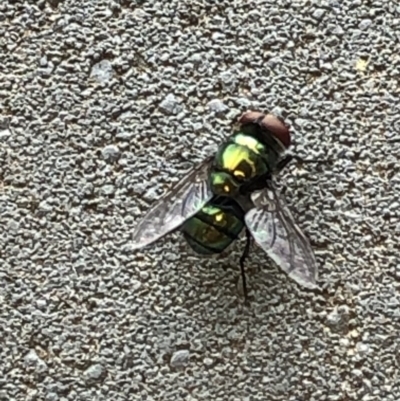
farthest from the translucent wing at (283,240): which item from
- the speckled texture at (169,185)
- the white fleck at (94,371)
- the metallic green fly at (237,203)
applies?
the white fleck at (94,371)

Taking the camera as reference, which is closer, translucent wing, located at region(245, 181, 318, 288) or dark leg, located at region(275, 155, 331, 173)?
translucent wing, located at region(245, 181, 318, 288)

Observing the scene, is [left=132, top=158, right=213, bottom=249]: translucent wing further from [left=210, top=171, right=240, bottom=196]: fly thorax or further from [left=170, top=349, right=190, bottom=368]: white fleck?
[left=170, top=349, right=190, bottom=368]: white fleck

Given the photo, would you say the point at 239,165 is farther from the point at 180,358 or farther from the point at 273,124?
the point at 180,358

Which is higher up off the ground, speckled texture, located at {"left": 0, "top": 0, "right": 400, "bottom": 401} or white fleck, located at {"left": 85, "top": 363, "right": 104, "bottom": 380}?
speckled texture, located at {"left": 0, "top": 0, "right": 400, "bottom": 401}

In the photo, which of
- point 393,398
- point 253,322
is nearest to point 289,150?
point 253,322

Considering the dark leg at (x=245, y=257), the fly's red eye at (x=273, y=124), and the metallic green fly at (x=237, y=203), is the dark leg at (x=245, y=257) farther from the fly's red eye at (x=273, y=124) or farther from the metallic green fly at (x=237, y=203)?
the fly's red eye at (x=273, y=124)

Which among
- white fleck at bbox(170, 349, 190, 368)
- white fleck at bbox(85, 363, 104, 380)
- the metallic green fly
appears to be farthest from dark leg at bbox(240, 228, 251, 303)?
white fleck at bbox(85, 363, 104, 380)

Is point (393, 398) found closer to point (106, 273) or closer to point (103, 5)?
point (106, 273)
